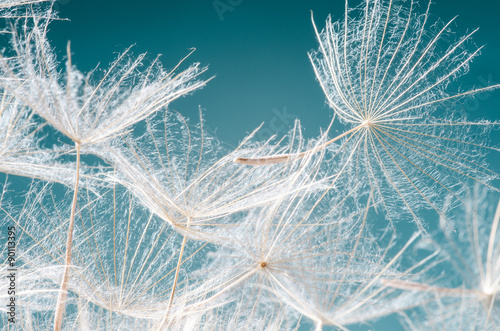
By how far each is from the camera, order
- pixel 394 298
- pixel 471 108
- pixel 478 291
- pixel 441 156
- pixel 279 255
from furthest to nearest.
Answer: pixel 471 108
pixel 441 156
pixel 279 255
pixel 394 298
pixel 478 291

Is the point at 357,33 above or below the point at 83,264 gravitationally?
above

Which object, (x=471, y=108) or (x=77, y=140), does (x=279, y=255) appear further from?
(x=471, y=108)

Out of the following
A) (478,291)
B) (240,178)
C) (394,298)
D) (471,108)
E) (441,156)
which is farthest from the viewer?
(471,108)

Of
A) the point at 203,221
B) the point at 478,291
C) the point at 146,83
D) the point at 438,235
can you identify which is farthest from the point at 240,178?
the point at 478,291

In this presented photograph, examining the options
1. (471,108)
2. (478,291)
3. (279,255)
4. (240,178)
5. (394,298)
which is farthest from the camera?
(471,108)

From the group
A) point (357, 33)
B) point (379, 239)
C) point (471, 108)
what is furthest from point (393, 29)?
point (379, 239)

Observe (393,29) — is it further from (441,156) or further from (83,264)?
(83,264)

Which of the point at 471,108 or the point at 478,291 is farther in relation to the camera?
the point at 471,108

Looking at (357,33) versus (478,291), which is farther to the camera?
(357,33)

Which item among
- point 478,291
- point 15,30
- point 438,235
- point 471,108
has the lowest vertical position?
point 478,291
